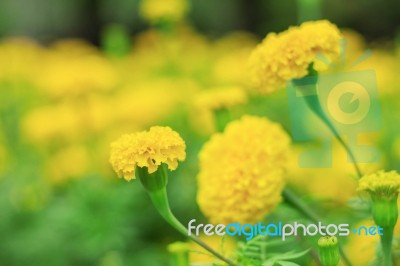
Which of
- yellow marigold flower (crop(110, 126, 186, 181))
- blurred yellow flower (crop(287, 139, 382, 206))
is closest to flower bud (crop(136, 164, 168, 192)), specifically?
yellow marigold flower (crop(110, 126, 186, 181))

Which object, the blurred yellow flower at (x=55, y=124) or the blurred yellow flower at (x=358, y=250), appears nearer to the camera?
the blurred yellow flower at (x=358, y=250)

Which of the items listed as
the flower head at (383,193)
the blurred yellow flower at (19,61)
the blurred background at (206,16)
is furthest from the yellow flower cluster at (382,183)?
the blurred background at (206,16)

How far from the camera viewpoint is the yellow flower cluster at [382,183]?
599 mm

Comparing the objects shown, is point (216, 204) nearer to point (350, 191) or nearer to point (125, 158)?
point (125, 158)

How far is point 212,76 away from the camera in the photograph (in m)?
2.68

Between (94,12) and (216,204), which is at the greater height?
(94,12)

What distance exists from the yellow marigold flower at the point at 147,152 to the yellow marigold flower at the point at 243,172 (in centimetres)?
12

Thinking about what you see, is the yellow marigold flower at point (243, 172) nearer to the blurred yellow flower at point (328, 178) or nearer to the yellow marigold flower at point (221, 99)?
the yellow marigold flower at point (221, 99)

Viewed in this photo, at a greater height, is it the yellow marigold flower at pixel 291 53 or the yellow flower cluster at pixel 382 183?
the yellow marigold flower at pixel 291 53

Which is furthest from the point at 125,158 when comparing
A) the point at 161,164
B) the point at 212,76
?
the point at 212,76

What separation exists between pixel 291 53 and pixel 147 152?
16 cm

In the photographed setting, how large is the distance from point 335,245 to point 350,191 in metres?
0.88

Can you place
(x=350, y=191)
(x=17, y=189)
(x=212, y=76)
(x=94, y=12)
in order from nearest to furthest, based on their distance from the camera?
1. (x=350, y=191)
2. (x=17, y=189)
3. (x=212, y=76)
4. (x=94, y=12)

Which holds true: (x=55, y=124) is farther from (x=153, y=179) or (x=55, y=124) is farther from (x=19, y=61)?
(x=153, y=179)
